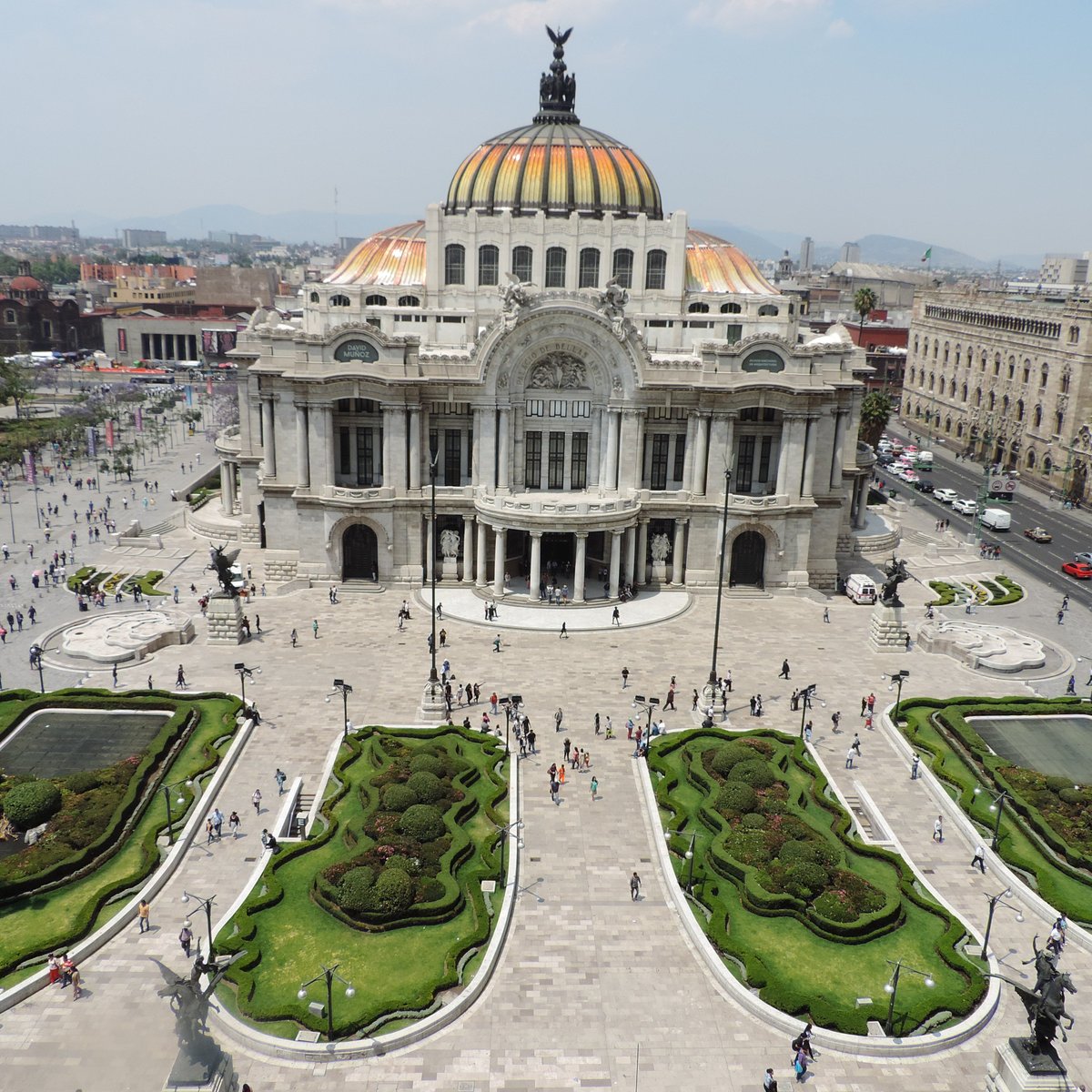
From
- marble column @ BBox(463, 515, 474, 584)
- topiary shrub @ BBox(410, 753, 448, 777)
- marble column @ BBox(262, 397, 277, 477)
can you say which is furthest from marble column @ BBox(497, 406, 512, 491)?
topiary shrub @ BBox(410, 753, 448, 777)

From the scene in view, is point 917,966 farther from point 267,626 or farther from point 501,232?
point 501,232

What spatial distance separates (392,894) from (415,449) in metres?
43.2

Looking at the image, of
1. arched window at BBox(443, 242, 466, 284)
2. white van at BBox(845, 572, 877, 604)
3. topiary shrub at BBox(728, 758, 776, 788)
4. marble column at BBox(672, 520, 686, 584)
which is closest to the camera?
topiary shrub at BBox(728, 758, 776, 788)

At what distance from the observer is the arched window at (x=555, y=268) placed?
80.4 metres

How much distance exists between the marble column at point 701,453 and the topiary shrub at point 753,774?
32.2m

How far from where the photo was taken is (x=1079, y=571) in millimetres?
85625

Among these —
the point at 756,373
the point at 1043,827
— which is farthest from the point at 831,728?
the point at 756,373

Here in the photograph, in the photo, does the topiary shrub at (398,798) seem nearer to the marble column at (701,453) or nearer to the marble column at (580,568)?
the marble column at (580,568)

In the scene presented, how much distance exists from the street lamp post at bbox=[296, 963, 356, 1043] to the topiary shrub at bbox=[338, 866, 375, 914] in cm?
272

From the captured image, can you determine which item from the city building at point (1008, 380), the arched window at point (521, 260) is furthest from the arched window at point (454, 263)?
the city building at point (1008, 380)

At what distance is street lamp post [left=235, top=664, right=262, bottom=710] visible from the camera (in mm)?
53250

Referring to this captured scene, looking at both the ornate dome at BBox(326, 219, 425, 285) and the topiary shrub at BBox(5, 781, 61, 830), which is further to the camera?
the ornate dome at BBox(326, 219, 425, 285)

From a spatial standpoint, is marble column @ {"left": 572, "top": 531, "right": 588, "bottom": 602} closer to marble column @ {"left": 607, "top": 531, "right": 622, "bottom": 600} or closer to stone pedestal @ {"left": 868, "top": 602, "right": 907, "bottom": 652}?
marble column @ {"left": 607, "top": 531, "right": 622, "bottom": 600}

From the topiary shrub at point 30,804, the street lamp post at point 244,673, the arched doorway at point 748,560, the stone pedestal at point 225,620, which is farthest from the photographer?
the arched doorway at point 748,560
